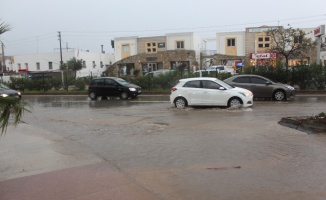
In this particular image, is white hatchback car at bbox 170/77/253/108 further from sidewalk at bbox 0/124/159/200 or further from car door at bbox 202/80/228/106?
sidewalk at bbox 0/124/159/200

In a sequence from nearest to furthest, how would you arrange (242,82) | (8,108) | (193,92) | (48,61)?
(8,108) < (193,92) < (242,82) < (48,61)

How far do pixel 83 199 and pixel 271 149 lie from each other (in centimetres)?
456

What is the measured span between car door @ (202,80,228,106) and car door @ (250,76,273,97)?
3961mm

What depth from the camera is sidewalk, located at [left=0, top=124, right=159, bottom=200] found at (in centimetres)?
559

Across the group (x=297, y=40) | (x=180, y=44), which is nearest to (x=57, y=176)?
(x=297, y=40)

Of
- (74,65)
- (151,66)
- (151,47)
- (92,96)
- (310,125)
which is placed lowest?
(310,125)

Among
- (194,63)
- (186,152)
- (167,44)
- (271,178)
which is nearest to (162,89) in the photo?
(186,152)

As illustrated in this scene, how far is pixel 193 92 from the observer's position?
55.2ft

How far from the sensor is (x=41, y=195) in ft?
18.3

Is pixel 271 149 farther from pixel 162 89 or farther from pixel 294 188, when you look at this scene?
pixel 162 89

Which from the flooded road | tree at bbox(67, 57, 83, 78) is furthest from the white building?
the flooded road

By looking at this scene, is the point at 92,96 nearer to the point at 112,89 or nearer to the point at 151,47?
the point at 112,89

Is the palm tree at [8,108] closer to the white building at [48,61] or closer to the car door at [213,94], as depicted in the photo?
the car door at [213,94]

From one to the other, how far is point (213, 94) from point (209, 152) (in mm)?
8570
